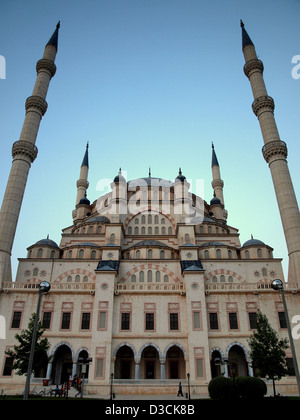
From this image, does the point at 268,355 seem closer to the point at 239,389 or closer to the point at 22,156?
the point at 239,389

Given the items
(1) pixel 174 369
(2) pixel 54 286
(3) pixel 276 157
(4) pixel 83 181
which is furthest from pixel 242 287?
(4) pixel 83 181

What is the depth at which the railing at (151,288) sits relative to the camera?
2708 cm

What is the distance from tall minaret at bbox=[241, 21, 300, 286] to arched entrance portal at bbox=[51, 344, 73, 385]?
777 inches

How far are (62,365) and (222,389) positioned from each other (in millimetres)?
15542

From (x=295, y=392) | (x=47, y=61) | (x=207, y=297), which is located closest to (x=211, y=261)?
(x=207, y=297)

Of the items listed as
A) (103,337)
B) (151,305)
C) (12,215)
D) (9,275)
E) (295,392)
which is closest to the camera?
(295,392)

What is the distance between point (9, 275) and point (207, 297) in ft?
55.8

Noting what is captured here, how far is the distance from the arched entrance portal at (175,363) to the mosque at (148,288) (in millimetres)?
82

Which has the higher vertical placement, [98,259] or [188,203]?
[188,203]

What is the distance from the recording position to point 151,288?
27688 mm

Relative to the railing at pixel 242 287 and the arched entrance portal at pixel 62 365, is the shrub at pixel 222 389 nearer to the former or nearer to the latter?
the railing at pixel 242 287

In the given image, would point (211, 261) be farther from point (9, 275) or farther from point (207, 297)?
point (9, 275)

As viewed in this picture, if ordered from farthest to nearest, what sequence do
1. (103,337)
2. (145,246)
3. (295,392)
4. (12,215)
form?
(145,246) → (12,215) → (103,337) → (295,392)

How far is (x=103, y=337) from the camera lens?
25062 millimetres
